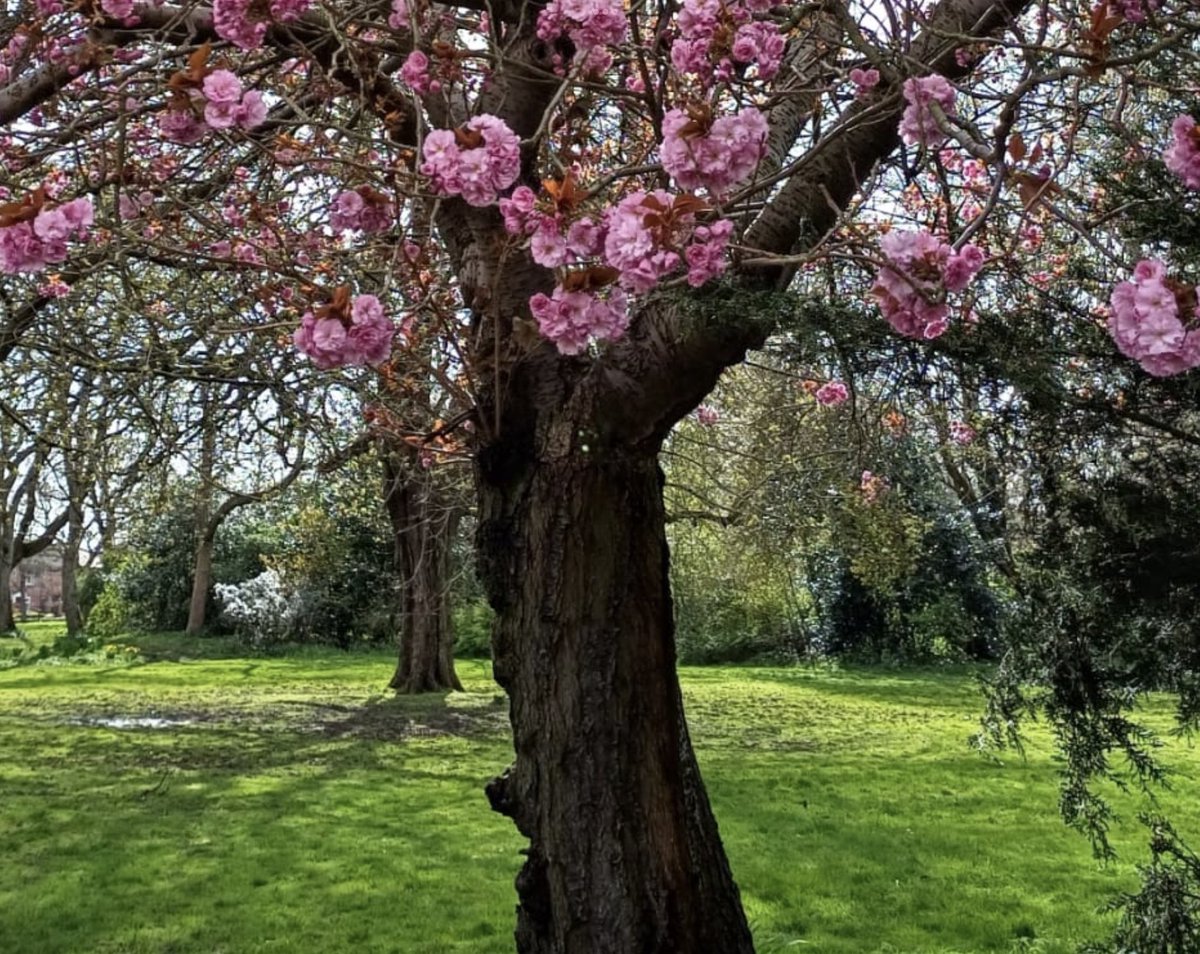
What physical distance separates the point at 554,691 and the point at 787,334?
1.23 m

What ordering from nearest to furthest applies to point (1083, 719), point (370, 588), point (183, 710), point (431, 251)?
point (1083, 719)
point (431, 251)
point (183, 710)
point (370, 588)

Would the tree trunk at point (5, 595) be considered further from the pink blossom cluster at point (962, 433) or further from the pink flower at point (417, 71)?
the pink blossom cluster at point (962, 433)

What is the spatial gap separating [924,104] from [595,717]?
1851mm

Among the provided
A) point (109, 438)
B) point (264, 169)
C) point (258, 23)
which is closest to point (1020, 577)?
point (258, 23)

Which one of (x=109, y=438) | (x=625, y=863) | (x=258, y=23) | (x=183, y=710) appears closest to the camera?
(x=258, y=23)

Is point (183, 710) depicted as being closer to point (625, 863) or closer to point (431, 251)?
point (431, 251)

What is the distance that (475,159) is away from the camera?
2.54 m

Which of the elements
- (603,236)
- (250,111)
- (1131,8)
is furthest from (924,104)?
(250,111)

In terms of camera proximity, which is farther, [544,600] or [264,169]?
[264,169]

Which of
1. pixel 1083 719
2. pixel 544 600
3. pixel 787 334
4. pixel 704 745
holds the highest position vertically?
pixel 787 334

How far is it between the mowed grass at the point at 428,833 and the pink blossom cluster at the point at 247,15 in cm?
355

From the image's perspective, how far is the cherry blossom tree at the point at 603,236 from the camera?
2.34 m

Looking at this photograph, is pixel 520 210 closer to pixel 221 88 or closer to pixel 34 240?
pixel 221 88

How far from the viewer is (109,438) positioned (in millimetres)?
6680
